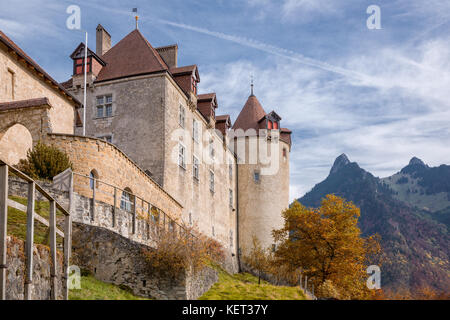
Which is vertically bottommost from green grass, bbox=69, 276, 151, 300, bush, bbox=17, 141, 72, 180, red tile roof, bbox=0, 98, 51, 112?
green grass, bbox=69, 276, 151, 300

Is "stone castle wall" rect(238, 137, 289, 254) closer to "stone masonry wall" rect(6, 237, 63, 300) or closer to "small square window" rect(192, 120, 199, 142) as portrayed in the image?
"small square window" rect(192, 120, 199, 142)

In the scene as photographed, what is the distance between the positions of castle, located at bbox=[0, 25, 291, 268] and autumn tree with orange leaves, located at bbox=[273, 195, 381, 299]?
647 cm

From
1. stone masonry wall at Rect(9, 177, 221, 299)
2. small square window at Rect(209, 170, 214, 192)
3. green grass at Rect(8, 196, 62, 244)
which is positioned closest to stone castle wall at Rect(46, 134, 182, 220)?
stone masonry wall at Rect(9, 177, 221, 299)

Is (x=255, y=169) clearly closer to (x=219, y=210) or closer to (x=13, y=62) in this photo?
(x=219, y=210)

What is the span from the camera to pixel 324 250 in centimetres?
3058

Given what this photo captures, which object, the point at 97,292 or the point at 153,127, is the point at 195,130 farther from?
the point at 97,292

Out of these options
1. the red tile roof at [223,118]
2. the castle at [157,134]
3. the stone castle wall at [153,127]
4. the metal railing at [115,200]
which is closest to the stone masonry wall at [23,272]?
the metal railing at [115,200]

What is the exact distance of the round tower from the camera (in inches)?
1848

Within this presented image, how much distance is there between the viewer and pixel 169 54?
38.0 meters

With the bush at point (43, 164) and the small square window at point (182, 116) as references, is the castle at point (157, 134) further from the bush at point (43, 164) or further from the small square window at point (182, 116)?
the bush at point (43, 164)

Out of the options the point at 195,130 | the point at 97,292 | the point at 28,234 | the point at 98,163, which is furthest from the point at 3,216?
the point at 195,130

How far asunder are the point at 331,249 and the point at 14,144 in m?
17.8

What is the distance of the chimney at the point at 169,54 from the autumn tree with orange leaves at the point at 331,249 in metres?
13.9

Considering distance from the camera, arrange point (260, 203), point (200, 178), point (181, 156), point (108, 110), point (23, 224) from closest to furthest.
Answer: point (23, 224) < point (108, 110) < point (181, 156) < point (200, 178) < point (260, 203)
